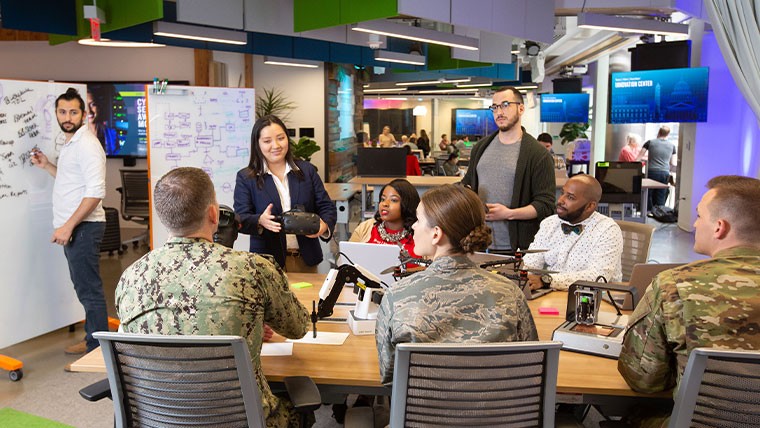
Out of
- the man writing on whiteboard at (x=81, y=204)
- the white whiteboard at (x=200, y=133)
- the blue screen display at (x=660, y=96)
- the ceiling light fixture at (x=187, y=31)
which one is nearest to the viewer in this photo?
the man writing on whiteboard at (x=81, y=204)

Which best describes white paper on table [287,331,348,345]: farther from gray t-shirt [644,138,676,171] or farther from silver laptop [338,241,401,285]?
gray t-shirt [644,138,676,171]

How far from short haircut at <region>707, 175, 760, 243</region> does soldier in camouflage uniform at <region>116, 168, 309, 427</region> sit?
1404 mm

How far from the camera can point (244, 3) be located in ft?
23.8

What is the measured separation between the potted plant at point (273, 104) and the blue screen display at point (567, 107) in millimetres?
7270

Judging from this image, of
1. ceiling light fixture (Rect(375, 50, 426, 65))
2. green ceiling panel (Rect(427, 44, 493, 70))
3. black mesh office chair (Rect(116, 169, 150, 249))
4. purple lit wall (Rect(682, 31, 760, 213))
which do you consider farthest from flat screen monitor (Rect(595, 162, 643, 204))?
black mesh office chair (Rect(116, 169, 150, 249))

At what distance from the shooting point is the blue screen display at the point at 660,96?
9758 mm

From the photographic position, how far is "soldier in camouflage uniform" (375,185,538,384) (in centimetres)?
211

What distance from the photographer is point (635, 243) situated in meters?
4.36

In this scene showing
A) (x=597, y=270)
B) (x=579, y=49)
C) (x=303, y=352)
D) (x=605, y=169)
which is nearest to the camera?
(x=303, y=352)

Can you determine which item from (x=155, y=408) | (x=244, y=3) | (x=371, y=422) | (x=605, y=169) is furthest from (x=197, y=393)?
(x=605, y=169)

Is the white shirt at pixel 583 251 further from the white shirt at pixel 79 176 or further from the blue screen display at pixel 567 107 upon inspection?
the blue screen display at pixel 567 107

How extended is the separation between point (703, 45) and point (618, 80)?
1.43 metres

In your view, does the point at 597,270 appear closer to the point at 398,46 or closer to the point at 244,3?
the point at 244,3

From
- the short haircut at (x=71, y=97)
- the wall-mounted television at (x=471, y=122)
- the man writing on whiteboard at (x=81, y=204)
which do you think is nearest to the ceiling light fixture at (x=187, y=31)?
the short haircut at (x=71, y=97)
